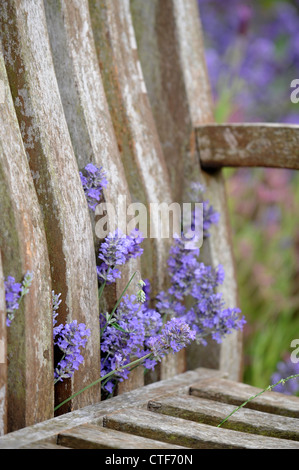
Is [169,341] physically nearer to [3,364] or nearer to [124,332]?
[124,332]

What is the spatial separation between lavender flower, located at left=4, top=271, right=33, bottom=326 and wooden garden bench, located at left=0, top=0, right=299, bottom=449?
23 mm

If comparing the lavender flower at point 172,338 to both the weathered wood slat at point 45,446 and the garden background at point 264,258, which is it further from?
the garden background at point 264,258

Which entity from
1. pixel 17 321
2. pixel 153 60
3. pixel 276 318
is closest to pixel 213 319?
pixel 17 321

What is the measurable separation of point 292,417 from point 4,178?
90cm

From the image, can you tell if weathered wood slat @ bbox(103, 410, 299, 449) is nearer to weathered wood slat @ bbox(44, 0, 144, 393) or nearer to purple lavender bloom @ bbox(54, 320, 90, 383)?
purple lavender bloom @ bbox(54, 320, 90, 383)

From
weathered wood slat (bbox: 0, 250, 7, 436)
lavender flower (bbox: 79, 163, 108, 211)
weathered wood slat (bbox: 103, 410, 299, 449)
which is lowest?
weathered wood slat (bbox: 103, 410, 299, 449)

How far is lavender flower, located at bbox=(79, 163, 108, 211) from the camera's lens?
1.46 metres

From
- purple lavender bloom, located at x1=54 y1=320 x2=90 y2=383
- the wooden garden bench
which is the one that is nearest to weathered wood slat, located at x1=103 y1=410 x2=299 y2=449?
the wooden garden bench

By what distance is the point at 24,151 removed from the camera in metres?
1.28

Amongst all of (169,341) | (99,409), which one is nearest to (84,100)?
(169,341)

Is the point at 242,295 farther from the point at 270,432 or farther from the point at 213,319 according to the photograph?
the point at 270,432

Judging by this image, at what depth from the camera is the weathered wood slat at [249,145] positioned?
1738 mm

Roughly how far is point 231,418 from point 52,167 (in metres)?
0.70

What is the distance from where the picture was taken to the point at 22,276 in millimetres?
1210
